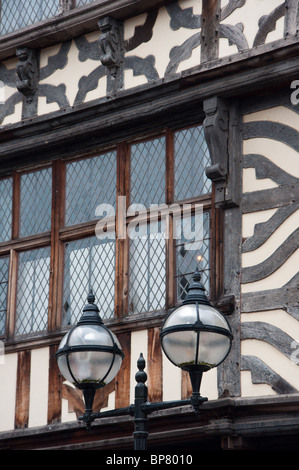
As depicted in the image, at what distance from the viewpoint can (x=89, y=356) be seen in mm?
7484

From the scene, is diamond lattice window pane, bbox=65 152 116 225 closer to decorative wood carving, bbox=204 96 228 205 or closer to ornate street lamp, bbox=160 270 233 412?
decorative wood carving, bbox=204 96 228 205

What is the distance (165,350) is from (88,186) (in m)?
3.82

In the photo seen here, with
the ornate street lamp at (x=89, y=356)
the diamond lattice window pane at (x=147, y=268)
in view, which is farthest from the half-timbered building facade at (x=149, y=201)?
the ornate street lamp at (x=89, y=356)

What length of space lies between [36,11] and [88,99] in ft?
4.41

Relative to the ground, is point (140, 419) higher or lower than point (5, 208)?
lower

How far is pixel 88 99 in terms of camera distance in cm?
1081

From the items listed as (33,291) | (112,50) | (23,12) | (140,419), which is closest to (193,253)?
(33,291)

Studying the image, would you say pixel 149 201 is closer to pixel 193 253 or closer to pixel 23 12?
pixel 193 253

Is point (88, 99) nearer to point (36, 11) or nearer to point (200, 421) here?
point (36, 11)

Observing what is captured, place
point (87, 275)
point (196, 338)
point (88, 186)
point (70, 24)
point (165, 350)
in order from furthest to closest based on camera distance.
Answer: point (70, 24) < point (88, 186) < point (87, 275) < point (165, 350) < point (196, 338)

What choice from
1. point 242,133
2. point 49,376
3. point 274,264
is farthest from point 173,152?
point 49,376

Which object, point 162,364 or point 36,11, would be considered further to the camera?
point 36,11

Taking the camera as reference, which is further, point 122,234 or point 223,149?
point 122,234

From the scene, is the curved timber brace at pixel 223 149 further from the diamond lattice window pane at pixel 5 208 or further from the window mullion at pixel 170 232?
the diamond lattice window pane at pixel 5 208
